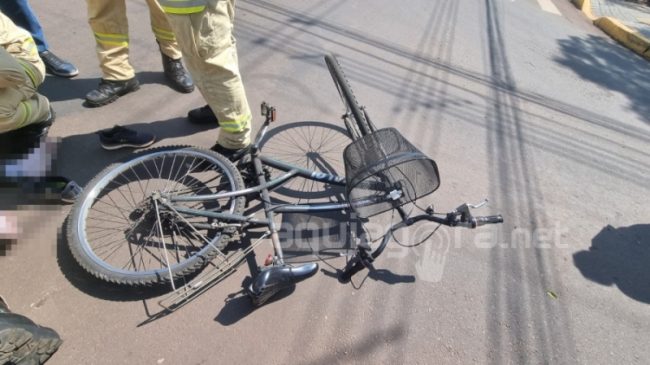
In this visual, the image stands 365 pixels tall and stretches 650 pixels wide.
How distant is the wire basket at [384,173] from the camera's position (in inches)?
75.9

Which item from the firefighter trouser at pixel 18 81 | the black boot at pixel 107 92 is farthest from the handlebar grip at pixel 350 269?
the black boot at pixel 107 92

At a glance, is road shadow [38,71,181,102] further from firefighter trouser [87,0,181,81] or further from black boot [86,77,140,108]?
firefighter trouser [87,0,181,81]

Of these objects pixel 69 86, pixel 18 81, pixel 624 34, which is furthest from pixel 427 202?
pixel 624 34

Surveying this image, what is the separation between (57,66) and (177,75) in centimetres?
107

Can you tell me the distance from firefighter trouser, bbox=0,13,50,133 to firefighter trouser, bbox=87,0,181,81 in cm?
59

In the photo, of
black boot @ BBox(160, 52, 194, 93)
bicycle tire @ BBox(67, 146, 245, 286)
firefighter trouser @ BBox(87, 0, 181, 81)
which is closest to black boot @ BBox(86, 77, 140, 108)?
firefighter trouser @ BBox(87, 0, 181, 81)

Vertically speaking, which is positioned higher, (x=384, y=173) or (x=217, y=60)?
(x=217, y=60)

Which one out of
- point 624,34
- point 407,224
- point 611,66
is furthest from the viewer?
point 624,34

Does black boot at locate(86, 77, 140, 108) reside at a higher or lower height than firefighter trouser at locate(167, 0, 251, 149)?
lower

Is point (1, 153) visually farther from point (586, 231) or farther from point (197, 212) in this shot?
point (586, 231)

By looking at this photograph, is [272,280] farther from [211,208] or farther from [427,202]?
[427,202]

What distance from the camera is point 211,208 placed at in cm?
257

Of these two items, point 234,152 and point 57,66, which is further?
point 57,66

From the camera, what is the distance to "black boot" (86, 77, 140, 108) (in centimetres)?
320
